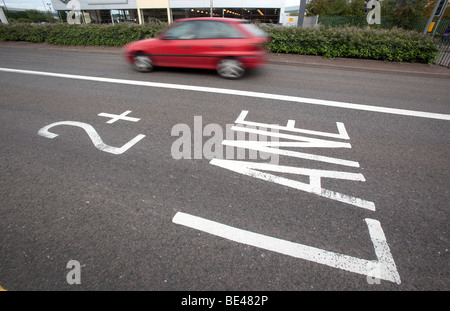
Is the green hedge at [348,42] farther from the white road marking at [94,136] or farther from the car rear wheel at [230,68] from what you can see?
the white road marking at [94,136]

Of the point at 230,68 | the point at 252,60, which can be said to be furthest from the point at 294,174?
the point at 230,68

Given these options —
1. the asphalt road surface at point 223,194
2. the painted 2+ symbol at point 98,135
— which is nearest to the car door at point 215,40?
the asphalt road surface at point 223,194

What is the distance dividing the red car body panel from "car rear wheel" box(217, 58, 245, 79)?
5.0 inches

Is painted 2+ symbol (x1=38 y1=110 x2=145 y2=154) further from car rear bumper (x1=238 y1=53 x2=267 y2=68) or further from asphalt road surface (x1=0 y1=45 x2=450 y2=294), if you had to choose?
car rear bumper (x1=238 y1=53 x2=267 y2=68)

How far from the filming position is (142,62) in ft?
24.9

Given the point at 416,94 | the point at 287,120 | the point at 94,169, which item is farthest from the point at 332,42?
the point at 94,169

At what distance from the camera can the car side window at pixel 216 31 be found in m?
6.29

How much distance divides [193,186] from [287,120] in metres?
2.67

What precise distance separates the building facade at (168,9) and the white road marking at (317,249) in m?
28.5

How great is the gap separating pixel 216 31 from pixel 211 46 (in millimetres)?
437

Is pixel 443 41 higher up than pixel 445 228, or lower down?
higher up

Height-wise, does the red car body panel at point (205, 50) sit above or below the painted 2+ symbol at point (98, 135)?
above
